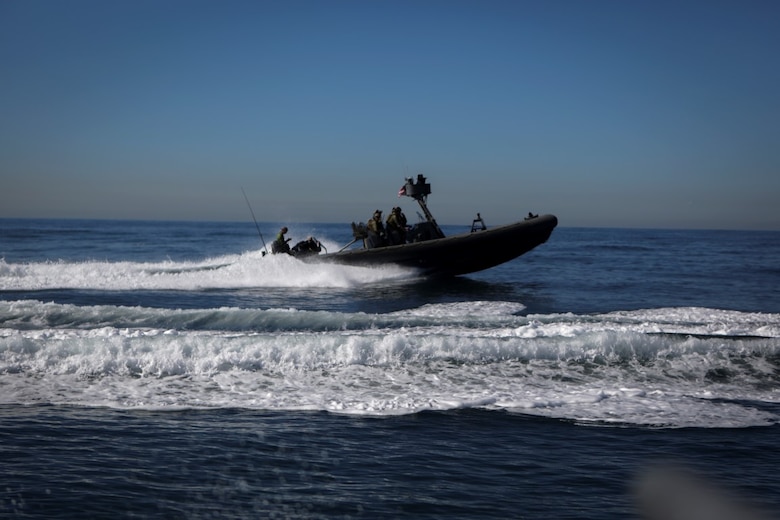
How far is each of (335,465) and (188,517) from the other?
55.9 inches

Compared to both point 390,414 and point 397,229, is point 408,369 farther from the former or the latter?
point 397,229

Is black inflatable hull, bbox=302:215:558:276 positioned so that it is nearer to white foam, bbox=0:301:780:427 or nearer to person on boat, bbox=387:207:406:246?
person on boat, bbox=387:207:406:246

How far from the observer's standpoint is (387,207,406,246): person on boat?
20.6 m

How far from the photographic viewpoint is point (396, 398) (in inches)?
316

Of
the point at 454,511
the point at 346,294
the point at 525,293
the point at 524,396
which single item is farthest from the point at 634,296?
the point at 454,511

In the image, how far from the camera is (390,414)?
24.3ft

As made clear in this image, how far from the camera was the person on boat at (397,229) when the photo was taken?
20.6 m

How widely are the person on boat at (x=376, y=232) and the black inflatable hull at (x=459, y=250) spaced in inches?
15.0

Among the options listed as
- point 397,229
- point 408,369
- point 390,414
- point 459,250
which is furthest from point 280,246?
point 390,414

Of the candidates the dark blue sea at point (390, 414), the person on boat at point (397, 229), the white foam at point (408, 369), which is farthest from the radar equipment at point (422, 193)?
the white foam at point (408, 369)

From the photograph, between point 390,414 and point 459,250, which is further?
point 459,250

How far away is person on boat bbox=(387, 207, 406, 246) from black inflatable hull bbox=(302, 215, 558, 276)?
548 millimetres

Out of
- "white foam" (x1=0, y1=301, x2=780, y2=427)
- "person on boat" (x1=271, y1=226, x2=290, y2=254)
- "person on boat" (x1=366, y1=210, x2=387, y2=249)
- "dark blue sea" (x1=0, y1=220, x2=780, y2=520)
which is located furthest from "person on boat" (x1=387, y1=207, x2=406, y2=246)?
"white foam" (x1=0, y1=301, x2=780, y2=427)

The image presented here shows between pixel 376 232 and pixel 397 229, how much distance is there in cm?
64
